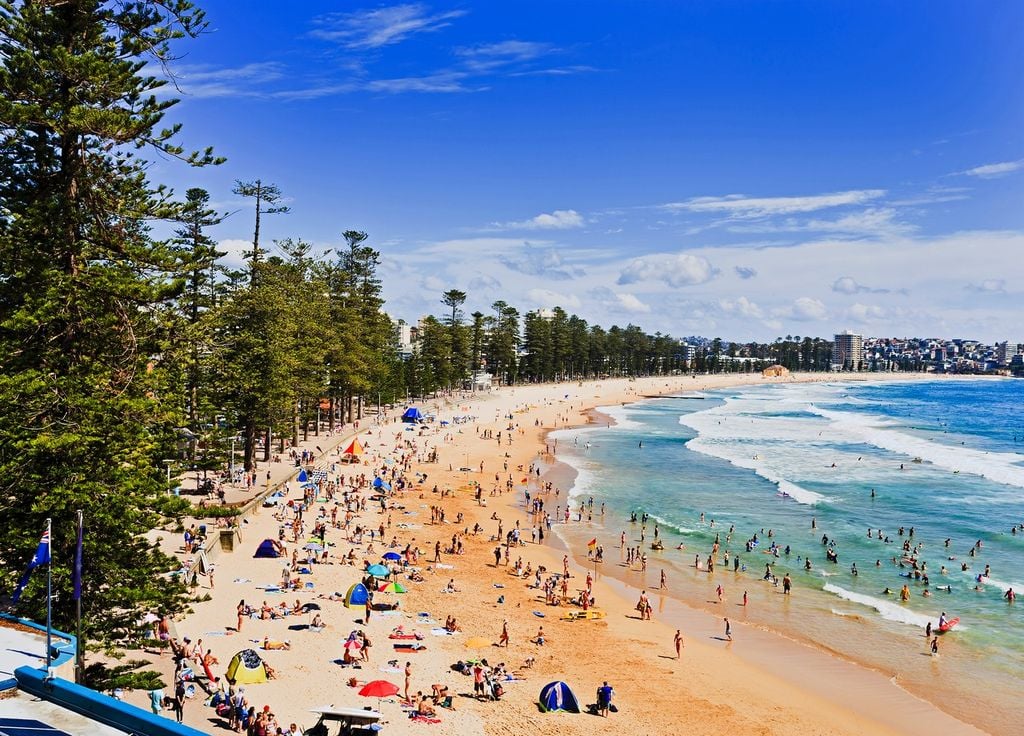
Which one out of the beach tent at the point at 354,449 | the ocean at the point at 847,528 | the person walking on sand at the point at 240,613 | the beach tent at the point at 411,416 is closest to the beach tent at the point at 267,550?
the person walking on sand at the point at 240,613

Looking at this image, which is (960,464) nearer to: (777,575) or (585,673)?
(777,575)

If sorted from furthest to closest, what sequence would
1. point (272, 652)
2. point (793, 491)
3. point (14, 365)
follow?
point (793, 491)
point (272, 652)
point (14, 365)

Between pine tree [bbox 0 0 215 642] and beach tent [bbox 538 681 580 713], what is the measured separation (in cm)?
822

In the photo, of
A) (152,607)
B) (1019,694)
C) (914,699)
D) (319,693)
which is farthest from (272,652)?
(1019,694)

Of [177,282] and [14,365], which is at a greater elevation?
[177,282]

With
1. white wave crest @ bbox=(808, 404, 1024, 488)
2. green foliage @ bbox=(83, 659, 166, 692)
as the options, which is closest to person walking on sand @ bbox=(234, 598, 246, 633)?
green foliage @ bbox=(83, 659, 166, 692)

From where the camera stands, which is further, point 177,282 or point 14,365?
point 177,282

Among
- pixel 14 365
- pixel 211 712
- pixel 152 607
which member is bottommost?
pixel 211 712

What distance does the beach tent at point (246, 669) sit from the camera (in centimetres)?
1555

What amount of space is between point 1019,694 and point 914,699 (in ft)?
9.21

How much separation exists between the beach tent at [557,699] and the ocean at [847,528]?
9.00 m

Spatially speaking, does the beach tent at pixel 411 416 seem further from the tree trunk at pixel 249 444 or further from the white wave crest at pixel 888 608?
the white wave crest at pixel 888 608

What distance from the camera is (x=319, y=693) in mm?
15867

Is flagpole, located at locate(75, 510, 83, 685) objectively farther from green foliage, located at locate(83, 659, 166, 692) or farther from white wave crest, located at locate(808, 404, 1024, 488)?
white wave crest, located at locate(808, 404, 1024, 488)
